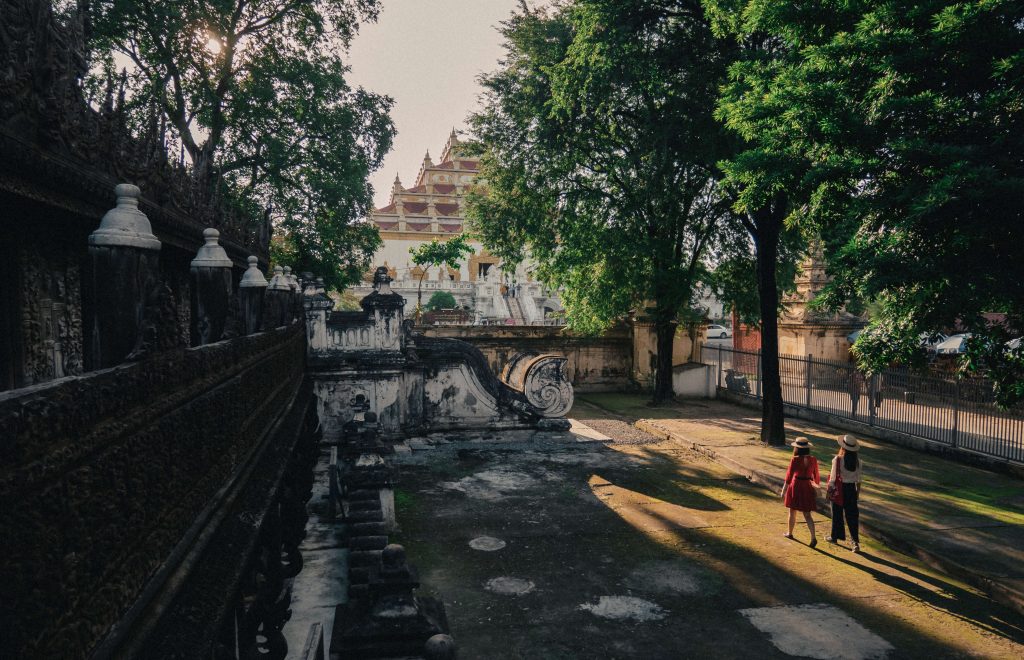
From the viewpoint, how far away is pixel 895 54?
19.7 ft

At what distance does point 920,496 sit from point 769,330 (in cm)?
428

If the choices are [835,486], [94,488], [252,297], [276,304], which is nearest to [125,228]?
[94,488]

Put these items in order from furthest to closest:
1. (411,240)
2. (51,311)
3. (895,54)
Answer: (411,240)
(895,54)
(51,311)

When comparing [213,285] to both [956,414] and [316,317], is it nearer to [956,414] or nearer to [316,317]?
[316,317]

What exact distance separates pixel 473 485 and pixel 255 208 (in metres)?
11.1

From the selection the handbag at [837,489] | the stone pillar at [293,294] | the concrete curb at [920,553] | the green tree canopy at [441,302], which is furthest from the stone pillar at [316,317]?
the green tree canopy at [441,302]

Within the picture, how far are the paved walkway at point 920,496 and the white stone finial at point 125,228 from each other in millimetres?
7532

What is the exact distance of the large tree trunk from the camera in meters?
11.9

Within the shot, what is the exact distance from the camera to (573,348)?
20781 mm

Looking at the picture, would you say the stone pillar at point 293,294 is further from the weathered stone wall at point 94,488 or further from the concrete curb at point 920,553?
the concrete curb at point 920,553

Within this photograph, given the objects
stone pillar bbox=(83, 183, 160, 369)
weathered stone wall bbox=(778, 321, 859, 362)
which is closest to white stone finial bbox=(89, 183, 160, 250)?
stone pillar bbox=(83, 183, 160, 369)

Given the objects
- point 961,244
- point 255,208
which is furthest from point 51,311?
point 255,208

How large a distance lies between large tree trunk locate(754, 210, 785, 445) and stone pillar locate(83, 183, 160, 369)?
38.6ft

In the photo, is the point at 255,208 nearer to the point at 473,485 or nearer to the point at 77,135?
the point at 473,485
